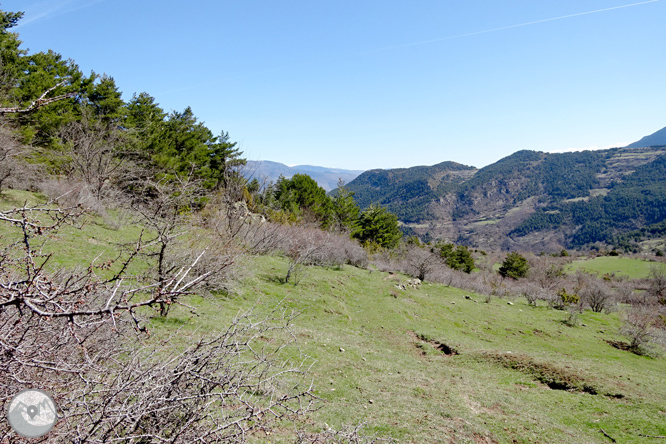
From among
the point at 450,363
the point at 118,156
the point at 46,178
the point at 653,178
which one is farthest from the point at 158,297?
the point at 653,178

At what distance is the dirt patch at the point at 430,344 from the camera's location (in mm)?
12130

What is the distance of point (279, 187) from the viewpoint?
4569cm

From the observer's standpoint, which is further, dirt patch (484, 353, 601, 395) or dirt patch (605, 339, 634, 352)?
dirt patch (605, 339, 634, 352)

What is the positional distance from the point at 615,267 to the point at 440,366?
222ft

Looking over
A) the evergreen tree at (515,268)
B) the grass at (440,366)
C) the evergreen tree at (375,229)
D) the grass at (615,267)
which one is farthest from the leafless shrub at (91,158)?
the grass at (615,267)

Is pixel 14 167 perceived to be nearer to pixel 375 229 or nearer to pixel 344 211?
pixel 344 211

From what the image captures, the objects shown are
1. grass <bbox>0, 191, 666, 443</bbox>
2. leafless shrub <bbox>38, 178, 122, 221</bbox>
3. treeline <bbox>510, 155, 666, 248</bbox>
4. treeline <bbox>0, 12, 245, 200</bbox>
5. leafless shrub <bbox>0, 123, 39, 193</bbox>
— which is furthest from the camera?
treeline <bbox>510, 155, 666, 248</bbox>

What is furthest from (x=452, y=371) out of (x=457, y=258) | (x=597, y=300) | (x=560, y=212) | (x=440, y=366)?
(x=560, y=212)

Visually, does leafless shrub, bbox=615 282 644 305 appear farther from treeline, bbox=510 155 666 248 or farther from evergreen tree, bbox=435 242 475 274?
treeline, bbox=510 155 666 248

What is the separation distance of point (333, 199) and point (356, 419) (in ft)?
150

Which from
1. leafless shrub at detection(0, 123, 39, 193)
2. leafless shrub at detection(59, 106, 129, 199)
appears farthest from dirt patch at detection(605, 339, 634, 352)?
leafless shrub at detection(0, 123, 39, 193)

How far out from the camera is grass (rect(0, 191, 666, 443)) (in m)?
6.26

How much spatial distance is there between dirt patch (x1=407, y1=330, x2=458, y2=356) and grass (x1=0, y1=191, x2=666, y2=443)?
0.16 feet

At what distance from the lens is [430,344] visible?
1303 centimetres
